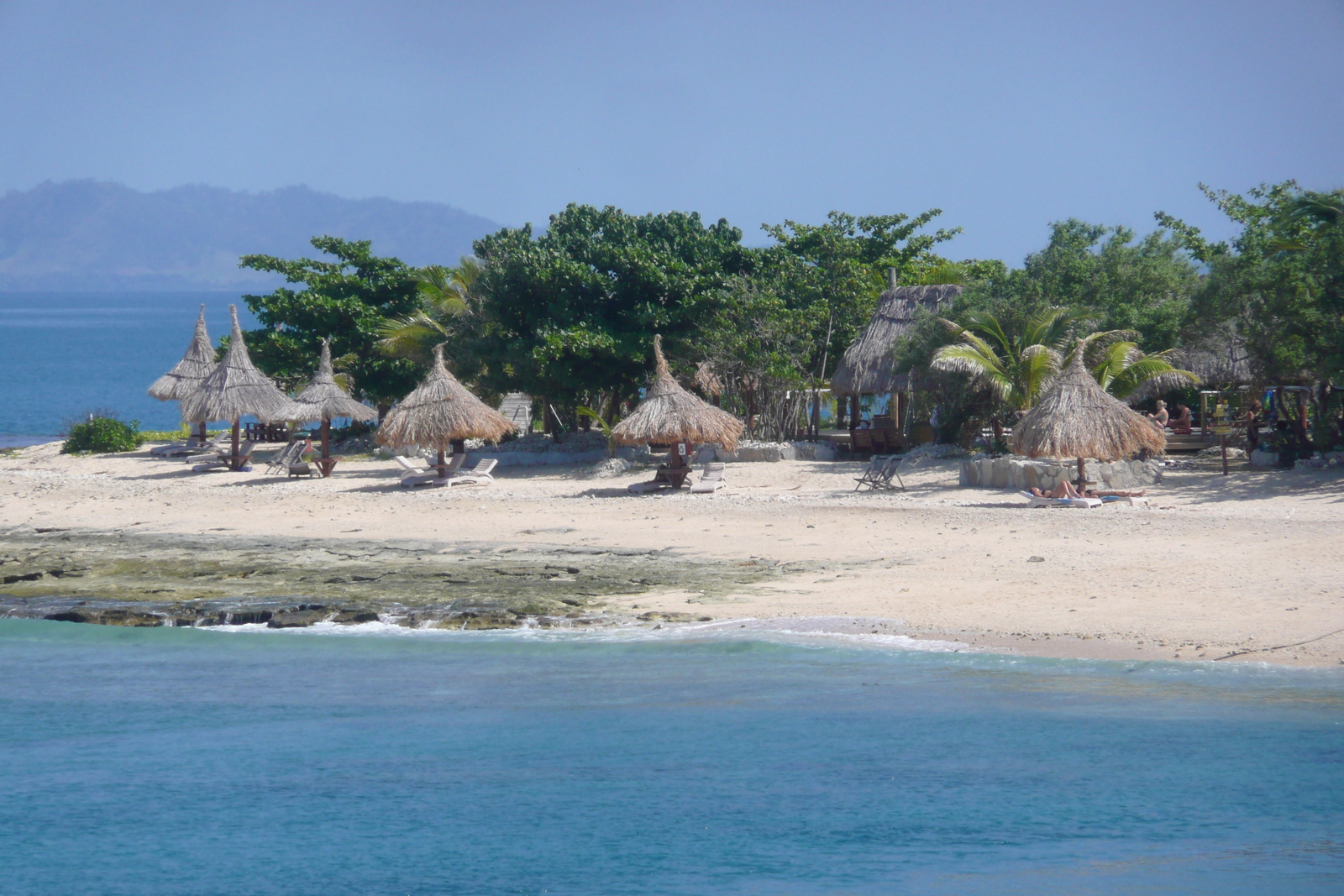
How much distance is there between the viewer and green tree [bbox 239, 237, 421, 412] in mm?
28406

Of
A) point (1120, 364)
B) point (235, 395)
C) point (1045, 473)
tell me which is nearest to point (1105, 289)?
point (1120, 364)

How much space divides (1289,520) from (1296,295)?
5.18m

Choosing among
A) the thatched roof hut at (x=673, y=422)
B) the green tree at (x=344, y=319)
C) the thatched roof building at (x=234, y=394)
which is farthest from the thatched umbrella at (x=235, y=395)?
the thatched roof hut at (x=673, y=422)

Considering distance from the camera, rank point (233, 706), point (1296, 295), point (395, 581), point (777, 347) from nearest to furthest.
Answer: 1. point (233, 706)
2. point (395, 581)
3. point (1296, 295)
4. point (777, 347)

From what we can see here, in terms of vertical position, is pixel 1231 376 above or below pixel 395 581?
above

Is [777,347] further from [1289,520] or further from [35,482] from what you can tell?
[35,482]

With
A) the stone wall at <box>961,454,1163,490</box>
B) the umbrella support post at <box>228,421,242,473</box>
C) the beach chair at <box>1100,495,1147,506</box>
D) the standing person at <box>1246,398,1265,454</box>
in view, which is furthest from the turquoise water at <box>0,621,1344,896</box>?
the umbrella support post at <box>228,421,242,473</box>

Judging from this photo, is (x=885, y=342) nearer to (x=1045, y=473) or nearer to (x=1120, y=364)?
(x=1120, y=364)

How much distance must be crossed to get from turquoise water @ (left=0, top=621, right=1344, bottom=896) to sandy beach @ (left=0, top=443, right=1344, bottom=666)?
953 mm

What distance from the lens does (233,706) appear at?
1042 centimetres

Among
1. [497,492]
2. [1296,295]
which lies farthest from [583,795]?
[1296,295]

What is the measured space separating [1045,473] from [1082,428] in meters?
1.39

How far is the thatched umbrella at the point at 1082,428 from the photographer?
16.6 metres

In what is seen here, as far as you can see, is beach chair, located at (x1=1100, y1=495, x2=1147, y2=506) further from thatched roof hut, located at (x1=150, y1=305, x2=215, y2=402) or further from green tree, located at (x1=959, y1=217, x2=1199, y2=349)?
thatched roof hut, located at (x1=150, y1=305, x2=215, y2=402)
